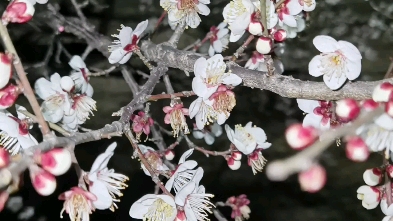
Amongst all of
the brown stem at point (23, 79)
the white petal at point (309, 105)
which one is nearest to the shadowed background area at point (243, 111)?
the white petal at point (309, 105)

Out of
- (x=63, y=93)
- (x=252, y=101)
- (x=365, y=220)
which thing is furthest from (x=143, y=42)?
(x=365, y=220)

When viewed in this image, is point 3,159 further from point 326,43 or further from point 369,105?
point 326,43

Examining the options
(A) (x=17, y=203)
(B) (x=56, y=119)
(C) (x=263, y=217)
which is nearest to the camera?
(B) (x=56, y=119)

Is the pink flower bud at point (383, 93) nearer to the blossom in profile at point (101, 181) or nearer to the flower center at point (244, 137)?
the blossom in profile at point (101, 181)

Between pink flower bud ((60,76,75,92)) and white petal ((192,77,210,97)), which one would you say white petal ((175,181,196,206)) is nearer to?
white petal ((192,77,210,97))

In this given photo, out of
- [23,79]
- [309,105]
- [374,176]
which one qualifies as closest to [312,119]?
[309,105]

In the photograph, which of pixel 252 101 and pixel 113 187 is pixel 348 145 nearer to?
pixel 113 187
